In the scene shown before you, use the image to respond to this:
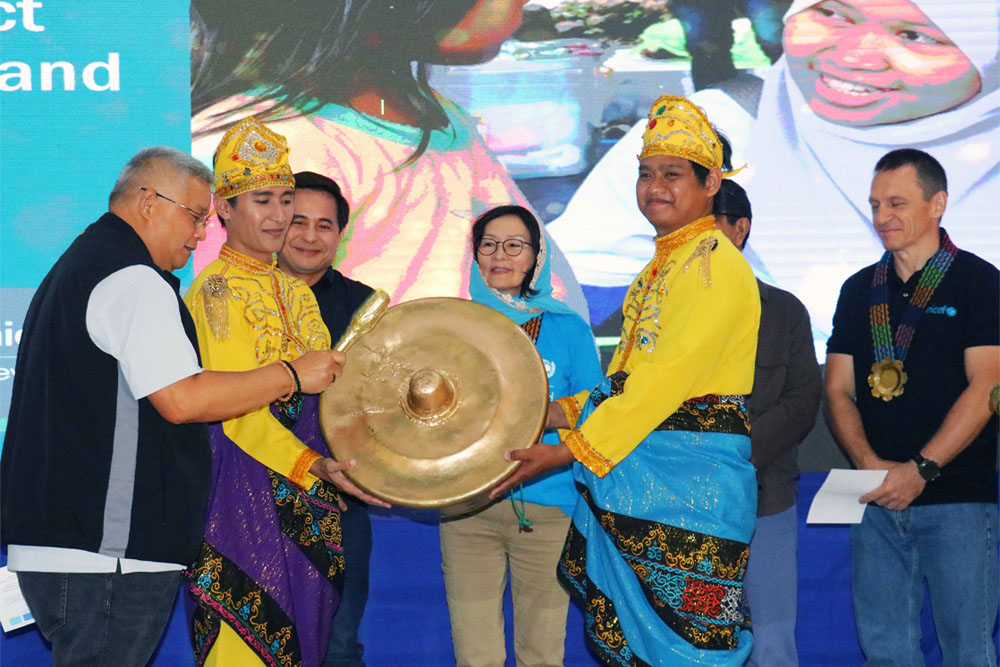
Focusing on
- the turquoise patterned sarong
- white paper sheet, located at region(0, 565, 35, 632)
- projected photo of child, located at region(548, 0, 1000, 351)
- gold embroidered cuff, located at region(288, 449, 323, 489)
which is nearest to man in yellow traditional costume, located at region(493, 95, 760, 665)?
the turquoise patterned sarong

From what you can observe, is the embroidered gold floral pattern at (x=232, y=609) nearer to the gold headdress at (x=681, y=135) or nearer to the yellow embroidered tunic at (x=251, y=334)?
the yellow embroidered tunic at (x=251, y=334)

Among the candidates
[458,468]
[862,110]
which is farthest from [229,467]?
[862,110]

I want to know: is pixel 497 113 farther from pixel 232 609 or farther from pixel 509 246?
pixel 232 609

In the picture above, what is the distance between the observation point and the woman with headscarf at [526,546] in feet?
10.3

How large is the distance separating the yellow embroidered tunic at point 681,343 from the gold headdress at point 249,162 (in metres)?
1.14

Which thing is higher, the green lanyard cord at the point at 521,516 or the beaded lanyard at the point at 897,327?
the beaded lanyard at the point at 897,327

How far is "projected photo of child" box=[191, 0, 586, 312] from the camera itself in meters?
4.15

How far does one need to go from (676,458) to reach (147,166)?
1.52 metres

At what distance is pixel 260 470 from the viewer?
2732 millimetres

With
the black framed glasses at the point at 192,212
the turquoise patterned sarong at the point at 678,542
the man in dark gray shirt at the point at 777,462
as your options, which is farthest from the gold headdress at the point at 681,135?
the black framed glasses at the point at 192,212

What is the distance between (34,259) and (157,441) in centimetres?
219

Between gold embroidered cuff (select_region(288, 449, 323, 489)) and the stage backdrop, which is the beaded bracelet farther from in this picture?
the stage backdrop

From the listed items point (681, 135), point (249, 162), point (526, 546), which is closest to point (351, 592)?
point (526, 546)

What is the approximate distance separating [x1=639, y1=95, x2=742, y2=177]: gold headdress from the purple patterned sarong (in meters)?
1.32
